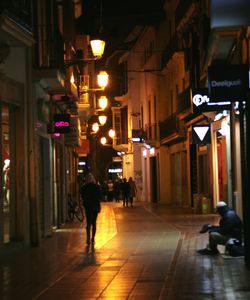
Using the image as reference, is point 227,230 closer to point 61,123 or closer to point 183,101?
point 61,123

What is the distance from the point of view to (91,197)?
18.1 metres

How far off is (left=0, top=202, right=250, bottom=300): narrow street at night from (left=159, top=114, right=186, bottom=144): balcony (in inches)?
664

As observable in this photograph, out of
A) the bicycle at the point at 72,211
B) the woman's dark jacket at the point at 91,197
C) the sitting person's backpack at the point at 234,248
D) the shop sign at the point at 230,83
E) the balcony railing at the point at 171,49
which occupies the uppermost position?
the balcony railing at the point at 171,49

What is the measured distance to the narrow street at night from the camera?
10.1 meters

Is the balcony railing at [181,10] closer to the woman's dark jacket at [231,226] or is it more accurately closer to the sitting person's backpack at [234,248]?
the woman's dark jacket at [231,226]

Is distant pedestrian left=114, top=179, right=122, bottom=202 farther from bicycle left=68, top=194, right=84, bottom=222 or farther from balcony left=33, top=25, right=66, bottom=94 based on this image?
balcony left=33, top=25, right=66, bottom=94

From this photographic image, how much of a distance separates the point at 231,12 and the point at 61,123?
9.16m

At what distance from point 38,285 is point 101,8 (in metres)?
24.1

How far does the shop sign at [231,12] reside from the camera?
13.8 meters

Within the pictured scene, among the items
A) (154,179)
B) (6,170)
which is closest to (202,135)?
(6,170)

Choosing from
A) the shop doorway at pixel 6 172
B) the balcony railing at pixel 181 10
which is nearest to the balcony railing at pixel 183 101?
the balcony railing at pixel 181 10

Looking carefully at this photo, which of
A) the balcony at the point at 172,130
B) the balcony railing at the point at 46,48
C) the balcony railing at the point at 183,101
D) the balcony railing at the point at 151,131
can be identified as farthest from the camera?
the balcony railing at the point at 151,131

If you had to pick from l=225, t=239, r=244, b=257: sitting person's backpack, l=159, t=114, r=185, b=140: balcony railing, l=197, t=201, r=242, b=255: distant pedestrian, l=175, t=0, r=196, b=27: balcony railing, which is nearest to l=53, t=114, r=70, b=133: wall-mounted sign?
l=197, t=201, r=242, b=255: distant pedestrian

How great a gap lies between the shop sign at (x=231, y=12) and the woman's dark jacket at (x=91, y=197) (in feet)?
19.3
